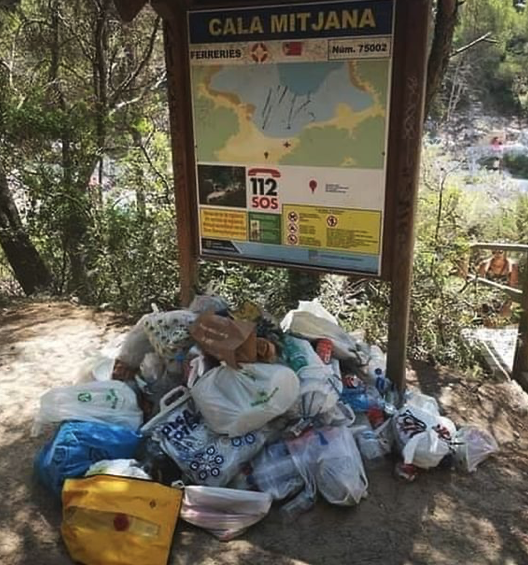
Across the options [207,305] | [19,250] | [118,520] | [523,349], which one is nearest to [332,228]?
[207,305]

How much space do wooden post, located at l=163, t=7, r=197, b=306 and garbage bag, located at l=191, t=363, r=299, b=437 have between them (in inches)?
38.2

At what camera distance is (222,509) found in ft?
7.43

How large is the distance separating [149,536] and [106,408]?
74cm

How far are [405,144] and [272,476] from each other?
150cm

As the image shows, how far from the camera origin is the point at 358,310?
14.9ft

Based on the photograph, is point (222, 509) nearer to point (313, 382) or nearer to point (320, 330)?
point (313, 382)

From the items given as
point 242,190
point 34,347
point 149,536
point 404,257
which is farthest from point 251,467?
point 34,347

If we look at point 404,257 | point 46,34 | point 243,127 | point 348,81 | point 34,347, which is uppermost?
point 46,34

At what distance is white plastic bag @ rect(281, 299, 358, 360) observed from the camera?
3043 mm

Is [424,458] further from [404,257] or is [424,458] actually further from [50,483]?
[50,483]

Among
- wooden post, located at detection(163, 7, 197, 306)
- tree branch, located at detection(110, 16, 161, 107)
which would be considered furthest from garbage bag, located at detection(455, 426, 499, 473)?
tree branch, located at detection(110, 16, 161, 107)

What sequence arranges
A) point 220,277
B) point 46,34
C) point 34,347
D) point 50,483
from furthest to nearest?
point 46,34 → point 220,277 → point 34,347 → point 50,483

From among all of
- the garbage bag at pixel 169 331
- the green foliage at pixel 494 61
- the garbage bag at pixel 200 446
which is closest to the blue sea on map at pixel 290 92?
the garbage bag at pixel 169 331

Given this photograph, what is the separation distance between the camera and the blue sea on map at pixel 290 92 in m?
2.73
